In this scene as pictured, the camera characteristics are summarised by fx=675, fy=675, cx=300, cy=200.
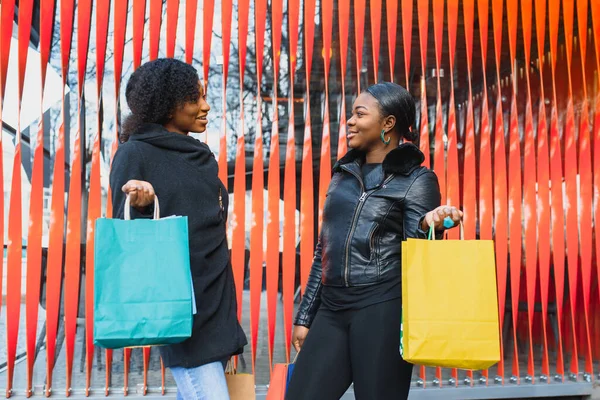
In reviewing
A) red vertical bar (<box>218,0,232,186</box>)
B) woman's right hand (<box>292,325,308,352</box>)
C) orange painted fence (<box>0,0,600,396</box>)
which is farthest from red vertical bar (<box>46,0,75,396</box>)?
woman's right hand (<box>292,325,308,352</box>)

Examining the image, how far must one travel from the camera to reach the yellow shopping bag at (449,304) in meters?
2.10

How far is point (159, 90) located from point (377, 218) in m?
0.84

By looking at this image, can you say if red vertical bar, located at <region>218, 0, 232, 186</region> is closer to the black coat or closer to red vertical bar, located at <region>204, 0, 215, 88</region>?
red vertical bar, located at <region>204, 0, 215, 88</region>

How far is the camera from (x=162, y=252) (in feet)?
6.24

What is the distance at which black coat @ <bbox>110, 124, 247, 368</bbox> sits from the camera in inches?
80.5

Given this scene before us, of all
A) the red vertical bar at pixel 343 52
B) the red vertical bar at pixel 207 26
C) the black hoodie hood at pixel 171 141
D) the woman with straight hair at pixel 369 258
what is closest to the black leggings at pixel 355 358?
the woman with straight hair at pixel 369 258

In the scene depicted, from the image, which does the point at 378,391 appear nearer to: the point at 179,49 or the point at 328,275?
the point at 328,275

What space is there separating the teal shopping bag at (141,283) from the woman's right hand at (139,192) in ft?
0.11

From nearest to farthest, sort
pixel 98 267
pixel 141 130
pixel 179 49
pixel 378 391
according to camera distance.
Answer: pixel 98 267, pixel 141 130, pixel 378 391, pixel 179 49

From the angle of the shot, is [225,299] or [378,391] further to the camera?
[378,391]

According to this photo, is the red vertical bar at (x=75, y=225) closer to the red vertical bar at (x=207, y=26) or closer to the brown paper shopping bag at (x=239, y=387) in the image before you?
the red vertical bar at (x=207, y=26)

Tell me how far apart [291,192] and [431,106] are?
283 cm

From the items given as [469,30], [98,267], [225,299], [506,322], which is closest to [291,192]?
[469,30]

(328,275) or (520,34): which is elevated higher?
(520,34)
